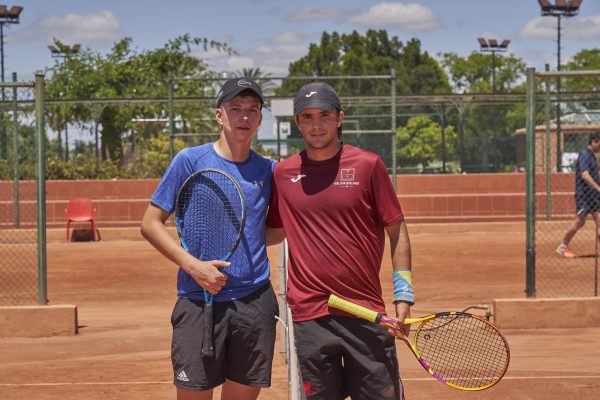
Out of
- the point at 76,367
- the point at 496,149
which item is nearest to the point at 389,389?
the point at 76,367

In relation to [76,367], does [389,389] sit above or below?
above

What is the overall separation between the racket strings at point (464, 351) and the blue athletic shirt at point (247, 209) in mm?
797

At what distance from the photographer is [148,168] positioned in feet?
81.2

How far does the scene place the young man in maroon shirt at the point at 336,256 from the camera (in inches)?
173

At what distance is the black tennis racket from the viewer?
4.64 meters

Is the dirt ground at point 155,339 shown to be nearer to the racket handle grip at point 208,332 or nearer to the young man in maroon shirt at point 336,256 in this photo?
the racket handle grip at point 208,332

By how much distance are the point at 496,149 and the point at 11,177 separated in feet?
38.6

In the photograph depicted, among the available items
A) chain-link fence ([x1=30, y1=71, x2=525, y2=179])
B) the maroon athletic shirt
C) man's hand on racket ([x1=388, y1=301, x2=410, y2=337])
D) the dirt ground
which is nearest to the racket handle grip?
the maroon athletic shirt

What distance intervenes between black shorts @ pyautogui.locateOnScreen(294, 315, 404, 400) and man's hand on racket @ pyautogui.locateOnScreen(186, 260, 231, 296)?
398 millimetres

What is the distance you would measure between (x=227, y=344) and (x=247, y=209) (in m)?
0.61

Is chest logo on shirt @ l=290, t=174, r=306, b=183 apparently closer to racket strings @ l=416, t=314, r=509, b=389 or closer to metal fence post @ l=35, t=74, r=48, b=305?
racket strings @ l=416, t=314, r=509, b=389

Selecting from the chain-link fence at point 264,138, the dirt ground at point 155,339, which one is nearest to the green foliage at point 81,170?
the chain-link fence at point 264,138

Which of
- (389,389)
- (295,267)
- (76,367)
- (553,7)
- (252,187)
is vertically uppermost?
(553,7)

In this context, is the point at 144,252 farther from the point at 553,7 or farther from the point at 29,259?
the point at 553,7
